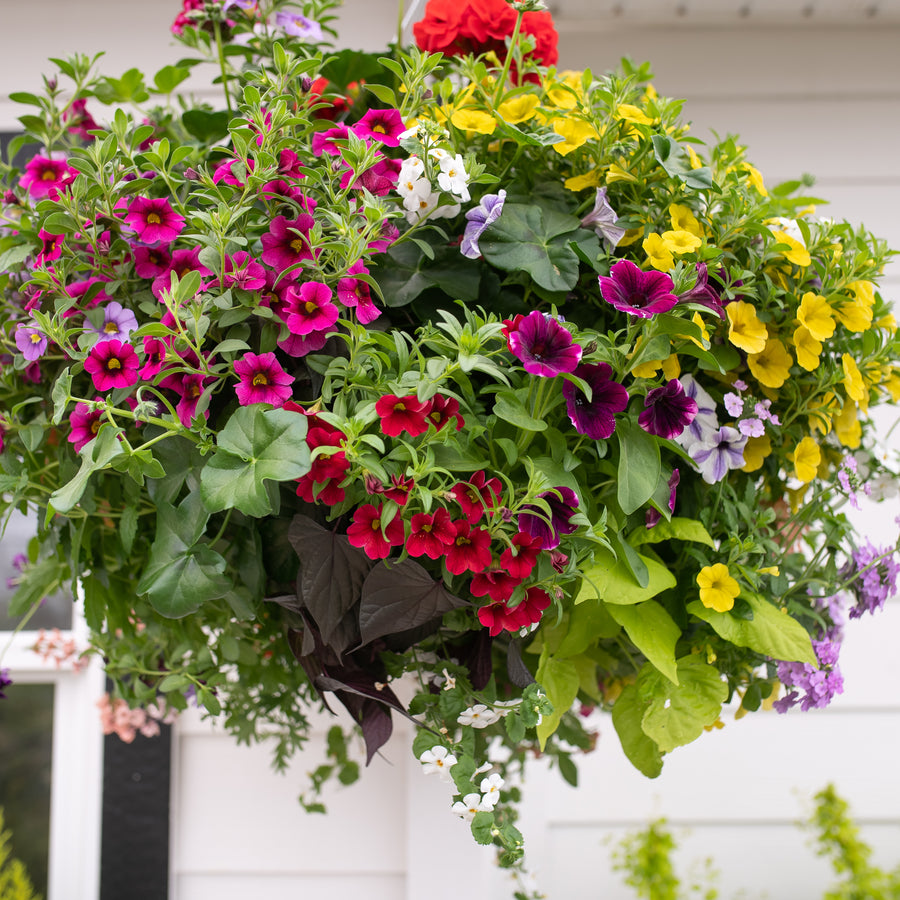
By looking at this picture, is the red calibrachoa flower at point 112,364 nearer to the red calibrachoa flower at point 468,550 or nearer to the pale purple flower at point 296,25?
the red calibrachoa flower at point 468,550

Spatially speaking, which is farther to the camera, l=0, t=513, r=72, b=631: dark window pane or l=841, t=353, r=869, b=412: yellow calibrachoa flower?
l=0, t=513, r=72, b=631: dark window pane

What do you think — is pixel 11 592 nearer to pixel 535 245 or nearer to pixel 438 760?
pixel 438 760

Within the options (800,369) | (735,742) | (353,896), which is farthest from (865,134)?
(353,896)

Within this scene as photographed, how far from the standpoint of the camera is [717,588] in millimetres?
573

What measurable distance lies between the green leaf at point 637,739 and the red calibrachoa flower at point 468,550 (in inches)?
7.9

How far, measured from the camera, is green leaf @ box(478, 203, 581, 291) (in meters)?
0.55

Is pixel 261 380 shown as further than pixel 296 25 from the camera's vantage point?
No

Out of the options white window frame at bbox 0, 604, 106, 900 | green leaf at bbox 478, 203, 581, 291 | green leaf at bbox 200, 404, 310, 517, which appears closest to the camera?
green leaf at bbox 200, 404, 310, 517

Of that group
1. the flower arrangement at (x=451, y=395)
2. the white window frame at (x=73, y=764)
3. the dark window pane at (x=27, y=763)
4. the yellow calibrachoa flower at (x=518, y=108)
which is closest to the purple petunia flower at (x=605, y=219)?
the flower arrangement at (x=451, y=395)

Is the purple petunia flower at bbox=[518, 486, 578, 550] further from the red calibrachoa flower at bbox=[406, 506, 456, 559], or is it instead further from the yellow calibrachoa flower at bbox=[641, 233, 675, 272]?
the yellow calibrachoa flower at bbox=[641, 233, 675, 272]

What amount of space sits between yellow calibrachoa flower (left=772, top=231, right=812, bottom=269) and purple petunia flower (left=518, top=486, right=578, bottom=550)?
275 mm

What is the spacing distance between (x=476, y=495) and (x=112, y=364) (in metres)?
0.27

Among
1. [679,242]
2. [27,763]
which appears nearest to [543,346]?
[679,242]

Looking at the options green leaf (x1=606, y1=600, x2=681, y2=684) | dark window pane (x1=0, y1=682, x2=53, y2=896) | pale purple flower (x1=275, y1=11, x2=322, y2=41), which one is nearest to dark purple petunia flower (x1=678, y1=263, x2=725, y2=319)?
green leaf (x1=606, y1=600, x2=681, y2=684)
